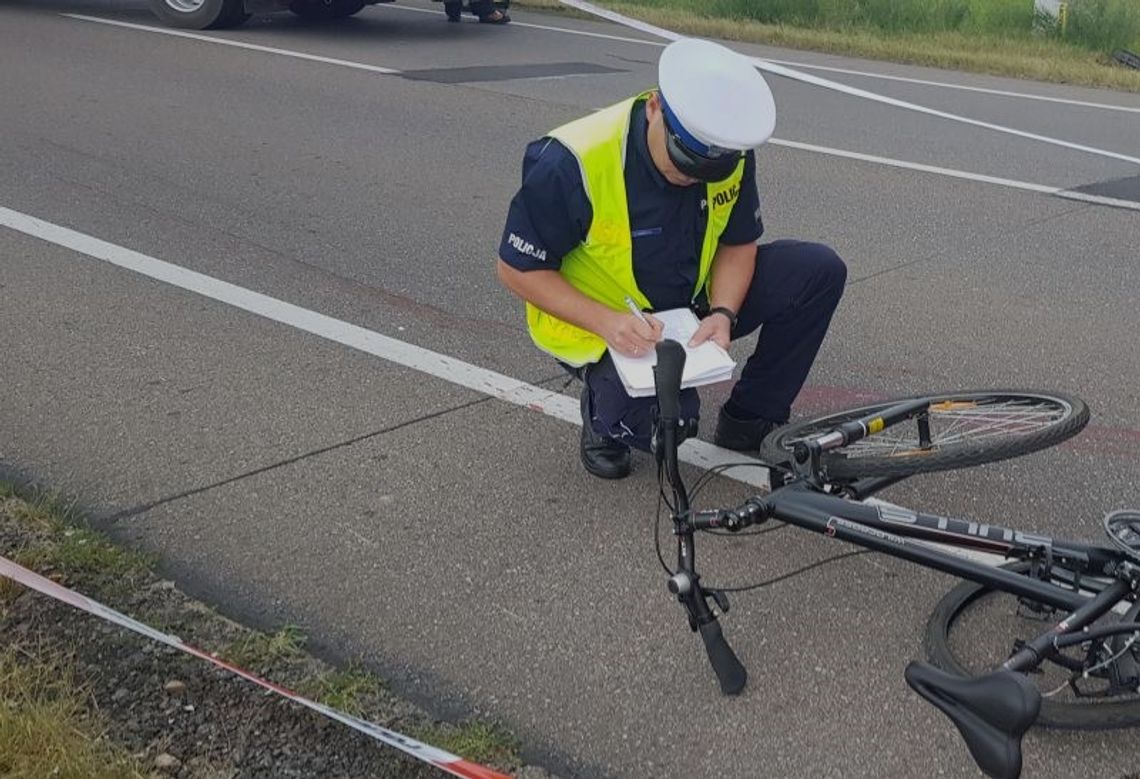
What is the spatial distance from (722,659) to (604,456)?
3.80 ft

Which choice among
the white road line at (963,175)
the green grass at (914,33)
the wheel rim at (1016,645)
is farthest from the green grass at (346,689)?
the green grass at (914,33)

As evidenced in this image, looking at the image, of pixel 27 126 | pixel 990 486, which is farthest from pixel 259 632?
pixel 27 126

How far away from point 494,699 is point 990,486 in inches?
70.1

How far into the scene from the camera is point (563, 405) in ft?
14.9

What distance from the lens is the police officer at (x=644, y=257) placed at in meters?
3.48

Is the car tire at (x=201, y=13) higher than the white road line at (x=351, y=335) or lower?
higher

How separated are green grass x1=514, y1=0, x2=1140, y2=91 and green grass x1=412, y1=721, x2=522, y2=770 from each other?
1126cm

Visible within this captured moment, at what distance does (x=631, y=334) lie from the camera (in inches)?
137

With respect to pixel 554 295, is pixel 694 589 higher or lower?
lower

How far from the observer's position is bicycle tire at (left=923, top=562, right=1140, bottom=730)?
8.87ft

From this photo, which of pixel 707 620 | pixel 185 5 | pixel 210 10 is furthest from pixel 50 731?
pixel 185 5

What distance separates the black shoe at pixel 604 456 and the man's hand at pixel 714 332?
519mm

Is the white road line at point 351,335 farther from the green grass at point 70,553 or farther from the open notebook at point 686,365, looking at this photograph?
the green grass at point 70,553

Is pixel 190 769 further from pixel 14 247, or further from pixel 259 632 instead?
pixel 14 247
